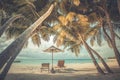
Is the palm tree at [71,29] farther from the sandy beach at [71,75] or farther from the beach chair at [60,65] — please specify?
the beach chair at [60,65]

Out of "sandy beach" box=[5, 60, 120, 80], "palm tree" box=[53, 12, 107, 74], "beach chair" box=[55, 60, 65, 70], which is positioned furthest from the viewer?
"beach chair" box=[55, 60, 65, 70]

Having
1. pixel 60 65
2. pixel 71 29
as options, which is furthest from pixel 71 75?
pixel 71 29

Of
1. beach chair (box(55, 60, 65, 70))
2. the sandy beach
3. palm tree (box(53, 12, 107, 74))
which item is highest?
palm tree (box(53, 12, 107, 74))

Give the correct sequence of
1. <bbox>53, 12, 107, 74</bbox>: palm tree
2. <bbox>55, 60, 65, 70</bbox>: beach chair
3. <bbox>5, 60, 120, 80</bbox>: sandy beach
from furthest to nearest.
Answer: <bbox>55, 60, 65, 70</bbox>: beach chair, <bbox>53, 12, 107, 74</bbox>: palm tree, <bbox>5, 60, 120, 80</bbox>: sandy beach

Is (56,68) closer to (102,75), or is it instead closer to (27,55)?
(27,55)

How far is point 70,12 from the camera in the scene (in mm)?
7500

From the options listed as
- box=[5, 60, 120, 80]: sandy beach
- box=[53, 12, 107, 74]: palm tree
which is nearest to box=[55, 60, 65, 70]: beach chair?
box=[5, 60, 120, 80]: sandy beach

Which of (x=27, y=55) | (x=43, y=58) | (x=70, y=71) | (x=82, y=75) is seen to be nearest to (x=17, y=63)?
(x=27, y=55)

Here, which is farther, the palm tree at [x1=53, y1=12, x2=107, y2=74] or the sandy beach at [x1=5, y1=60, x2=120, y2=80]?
the palm tree at [x1=53, y1=12, x2=107, y2=74]

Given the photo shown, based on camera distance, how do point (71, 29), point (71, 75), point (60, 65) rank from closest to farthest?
point (71, 75), point (71, 29), point (60, 65)

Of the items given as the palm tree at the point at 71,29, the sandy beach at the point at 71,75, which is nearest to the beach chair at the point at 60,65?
the sandy beach at the point at 71,75

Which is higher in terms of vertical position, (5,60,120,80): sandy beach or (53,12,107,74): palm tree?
(53,12,107,74): palm tree

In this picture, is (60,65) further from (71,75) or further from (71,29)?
(71,29)

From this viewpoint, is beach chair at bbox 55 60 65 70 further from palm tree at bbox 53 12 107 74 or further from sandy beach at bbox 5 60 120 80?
palm tree at bbox 53 12 107 74
